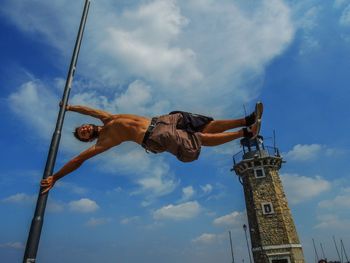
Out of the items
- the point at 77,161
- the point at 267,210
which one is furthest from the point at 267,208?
the point at 77,161

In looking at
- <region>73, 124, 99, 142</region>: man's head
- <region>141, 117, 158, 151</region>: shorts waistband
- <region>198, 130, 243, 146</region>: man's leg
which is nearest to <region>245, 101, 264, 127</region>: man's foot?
<region>198, 130, 243, 146</region>: man's leg

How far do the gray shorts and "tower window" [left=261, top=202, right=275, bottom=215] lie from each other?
1228 inches

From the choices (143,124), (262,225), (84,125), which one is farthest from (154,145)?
(262,225)

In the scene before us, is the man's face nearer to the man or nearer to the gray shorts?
the man

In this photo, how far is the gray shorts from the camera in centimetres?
549

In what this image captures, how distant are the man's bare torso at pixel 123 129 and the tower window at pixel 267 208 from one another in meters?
31.7

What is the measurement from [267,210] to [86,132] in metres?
32.3

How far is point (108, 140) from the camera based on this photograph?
5.39m

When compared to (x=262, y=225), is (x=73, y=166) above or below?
below

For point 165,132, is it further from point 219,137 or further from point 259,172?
point 259,172

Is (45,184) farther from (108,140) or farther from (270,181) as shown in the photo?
(270,181)

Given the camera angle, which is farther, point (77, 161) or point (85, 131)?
point (85, 131)

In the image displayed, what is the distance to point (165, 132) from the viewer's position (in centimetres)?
549

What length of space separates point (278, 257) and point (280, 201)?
18.9 ft
